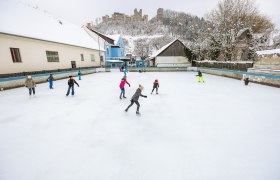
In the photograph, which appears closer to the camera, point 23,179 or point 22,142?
point 23,179

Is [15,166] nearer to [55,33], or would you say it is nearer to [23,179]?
[23,179]

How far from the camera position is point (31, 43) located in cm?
1464

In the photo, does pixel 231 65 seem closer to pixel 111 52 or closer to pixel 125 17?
pixel 111 52

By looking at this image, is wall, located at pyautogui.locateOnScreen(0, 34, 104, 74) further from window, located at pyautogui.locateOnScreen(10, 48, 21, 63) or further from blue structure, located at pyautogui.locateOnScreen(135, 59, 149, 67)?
blue structure, located at pyautogui.locateOnScreen(135, 59, 149, 67)

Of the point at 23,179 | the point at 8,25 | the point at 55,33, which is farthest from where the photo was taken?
the point at 55,33

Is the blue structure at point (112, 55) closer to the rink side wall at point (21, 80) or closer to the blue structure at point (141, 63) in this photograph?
the blue structure at point (141, 63)

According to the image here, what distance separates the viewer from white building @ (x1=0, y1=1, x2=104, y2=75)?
41.2 ft

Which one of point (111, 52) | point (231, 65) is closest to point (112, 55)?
point (111, 52)

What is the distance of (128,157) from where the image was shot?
327 cm

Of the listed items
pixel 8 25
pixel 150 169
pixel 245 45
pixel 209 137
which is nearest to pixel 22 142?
pixel 150 169

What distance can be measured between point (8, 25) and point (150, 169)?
17.7 meters

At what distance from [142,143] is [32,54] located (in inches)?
662

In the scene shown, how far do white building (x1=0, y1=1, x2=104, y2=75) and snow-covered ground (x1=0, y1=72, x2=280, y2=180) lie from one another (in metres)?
9.57

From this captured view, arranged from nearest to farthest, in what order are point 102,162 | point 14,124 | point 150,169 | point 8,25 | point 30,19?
point 150,169 < point 102,162 < point 14,124 < point 8,25 < point 30,19
